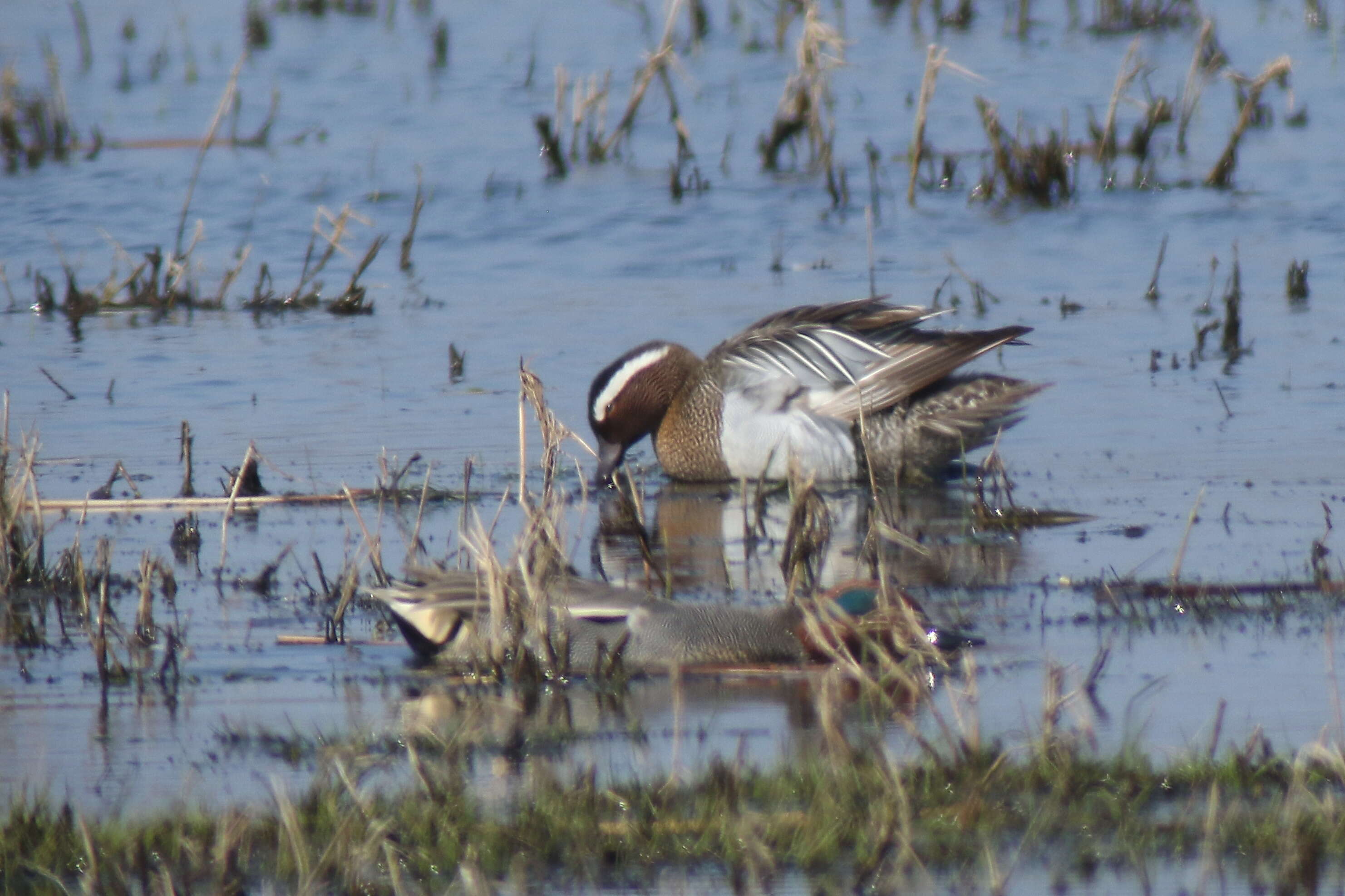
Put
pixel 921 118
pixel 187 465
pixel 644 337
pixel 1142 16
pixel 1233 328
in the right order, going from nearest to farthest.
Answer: pixel 187 465 → pixel 1233 328 → pixel 644 337 → pixel 921 118 → pixel 1142 16

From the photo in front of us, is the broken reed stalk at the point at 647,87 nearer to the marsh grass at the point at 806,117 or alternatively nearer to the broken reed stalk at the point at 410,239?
the marsh grass at the point at 806,117

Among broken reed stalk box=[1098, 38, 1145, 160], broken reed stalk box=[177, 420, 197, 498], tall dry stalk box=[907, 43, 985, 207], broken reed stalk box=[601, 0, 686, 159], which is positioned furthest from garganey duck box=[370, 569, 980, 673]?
broken reed stalk box=[601, 0, 686, 159]

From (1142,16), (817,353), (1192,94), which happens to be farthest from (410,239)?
(1142,16)

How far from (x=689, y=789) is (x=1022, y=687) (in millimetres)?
1169

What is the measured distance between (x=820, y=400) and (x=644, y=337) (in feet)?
8.27

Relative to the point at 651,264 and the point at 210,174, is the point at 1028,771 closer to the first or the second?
the point at 651,264

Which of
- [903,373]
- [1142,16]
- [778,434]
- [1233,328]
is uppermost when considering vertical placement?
[1142,16]

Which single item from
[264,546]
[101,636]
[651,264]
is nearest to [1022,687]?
[101,636]

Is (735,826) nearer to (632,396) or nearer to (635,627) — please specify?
(635,627)

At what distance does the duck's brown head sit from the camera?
308 inches

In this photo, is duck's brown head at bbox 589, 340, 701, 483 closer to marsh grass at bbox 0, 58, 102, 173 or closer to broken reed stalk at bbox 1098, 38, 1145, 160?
broken reed stalk at bbox 1098, 38, 1145, 160

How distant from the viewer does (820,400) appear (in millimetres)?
7645

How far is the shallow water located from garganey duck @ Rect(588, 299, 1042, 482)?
266 mm

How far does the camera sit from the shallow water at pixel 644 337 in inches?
190
